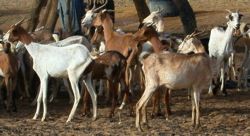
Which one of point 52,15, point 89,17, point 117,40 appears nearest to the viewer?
point 117,40

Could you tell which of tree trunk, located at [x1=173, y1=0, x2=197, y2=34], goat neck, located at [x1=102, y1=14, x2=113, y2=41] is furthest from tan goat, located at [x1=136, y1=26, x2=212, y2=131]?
tree trunk, located at [x1=173, y1=0, x2=197, y2=34]

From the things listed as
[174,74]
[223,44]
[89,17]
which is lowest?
[174,74]

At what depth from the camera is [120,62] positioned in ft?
46.2

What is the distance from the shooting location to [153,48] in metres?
14.7

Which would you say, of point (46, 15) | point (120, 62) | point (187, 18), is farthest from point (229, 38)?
point (46, 15)

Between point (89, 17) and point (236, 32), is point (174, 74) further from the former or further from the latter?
point (236, 32)

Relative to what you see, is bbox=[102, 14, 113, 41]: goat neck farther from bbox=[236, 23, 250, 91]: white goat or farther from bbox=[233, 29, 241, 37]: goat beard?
bbox=[236, 23, 250, 91]: white goat

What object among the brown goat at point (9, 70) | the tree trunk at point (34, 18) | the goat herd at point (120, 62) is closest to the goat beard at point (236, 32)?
the goat herd at point (120, 62)

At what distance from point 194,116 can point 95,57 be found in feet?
8.19

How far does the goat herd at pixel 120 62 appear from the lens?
1247 cm

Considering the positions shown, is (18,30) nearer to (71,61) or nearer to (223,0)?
(71,61)

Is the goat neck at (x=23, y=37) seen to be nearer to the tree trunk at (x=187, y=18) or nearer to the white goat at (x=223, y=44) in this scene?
the white goat at (x=223, y=44)

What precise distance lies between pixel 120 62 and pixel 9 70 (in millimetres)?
2422

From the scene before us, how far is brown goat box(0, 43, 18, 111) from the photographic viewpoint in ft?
49.0
